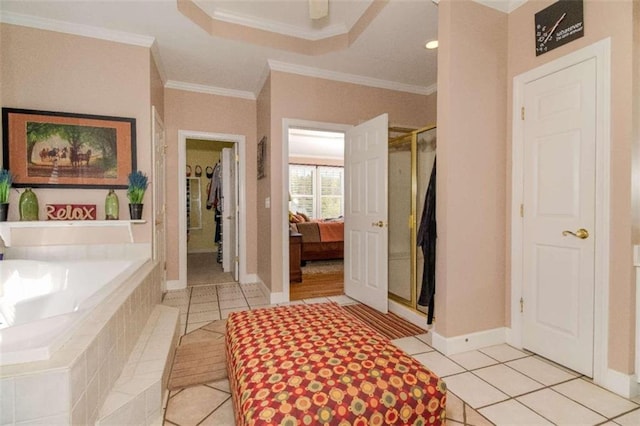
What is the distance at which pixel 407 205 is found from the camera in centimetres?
312

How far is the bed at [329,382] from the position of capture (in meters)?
1.06

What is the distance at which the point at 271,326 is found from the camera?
1651 mm

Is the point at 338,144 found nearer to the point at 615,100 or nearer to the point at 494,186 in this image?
the point at 494,186

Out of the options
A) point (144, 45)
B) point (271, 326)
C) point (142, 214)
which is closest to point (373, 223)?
point (271, 326)

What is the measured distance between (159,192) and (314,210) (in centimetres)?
545

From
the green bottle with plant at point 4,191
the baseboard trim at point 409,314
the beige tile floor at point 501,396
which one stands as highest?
the green bottle with plant at point 4,191

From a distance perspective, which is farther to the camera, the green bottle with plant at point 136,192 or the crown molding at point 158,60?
the crown molding at point 158,60

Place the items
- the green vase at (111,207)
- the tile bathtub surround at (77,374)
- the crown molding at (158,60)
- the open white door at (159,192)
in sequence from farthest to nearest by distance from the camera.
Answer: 1. the open white door at (159,192)
2. the crown molding at (158,60)
3. the green vase at (111,207)
4. the tile bathtub surround at (77,374)

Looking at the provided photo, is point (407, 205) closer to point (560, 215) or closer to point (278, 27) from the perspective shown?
point (560, 215)

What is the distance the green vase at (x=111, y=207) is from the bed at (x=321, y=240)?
3.02 meters

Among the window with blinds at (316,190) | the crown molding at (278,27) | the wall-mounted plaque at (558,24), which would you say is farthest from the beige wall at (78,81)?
the window with blinds at (316,190)

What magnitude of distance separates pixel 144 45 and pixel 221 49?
709 mm

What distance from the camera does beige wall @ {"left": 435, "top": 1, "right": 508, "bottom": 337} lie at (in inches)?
87.0

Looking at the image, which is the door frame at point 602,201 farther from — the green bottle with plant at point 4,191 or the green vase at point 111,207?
the green bottle with plant at point 4,191
